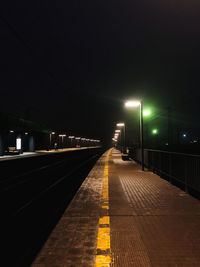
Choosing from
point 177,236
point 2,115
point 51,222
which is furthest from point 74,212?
point 2,115

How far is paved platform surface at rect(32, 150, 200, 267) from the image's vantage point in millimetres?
3293

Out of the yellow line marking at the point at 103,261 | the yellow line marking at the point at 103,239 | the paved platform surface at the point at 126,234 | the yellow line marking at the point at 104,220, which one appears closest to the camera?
the yellow line marking at the point at 103,261

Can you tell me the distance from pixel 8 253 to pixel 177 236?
9.97ft

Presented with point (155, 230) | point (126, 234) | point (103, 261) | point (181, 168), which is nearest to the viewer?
point (103, 261)

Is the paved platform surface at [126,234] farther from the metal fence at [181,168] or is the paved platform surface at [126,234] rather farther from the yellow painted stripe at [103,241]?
the metal fence at [181,168]

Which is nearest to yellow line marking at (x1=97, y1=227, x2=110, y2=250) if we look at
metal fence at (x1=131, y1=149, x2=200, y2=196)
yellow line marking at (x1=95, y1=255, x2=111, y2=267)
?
yellow line marking at (x1=95, y1=255, x2=111, y2=267)

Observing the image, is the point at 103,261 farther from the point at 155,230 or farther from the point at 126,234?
the point at 155,230

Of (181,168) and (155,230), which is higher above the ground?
(181,168)

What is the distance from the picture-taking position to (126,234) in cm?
417

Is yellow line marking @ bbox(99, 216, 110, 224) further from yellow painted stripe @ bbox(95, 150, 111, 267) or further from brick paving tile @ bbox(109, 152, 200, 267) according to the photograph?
brick paving tile @ bbox(109, 152, 200, 267)

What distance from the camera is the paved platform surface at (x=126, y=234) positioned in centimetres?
329

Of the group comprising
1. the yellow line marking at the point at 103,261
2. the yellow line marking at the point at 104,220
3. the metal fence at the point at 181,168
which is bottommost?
the yellow line marking at the point at 103,261

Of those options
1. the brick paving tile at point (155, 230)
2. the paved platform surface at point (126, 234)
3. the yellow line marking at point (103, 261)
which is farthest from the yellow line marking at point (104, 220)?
the yellow line marking at point (103, 261)

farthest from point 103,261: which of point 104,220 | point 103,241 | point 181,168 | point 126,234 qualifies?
point 181,168
